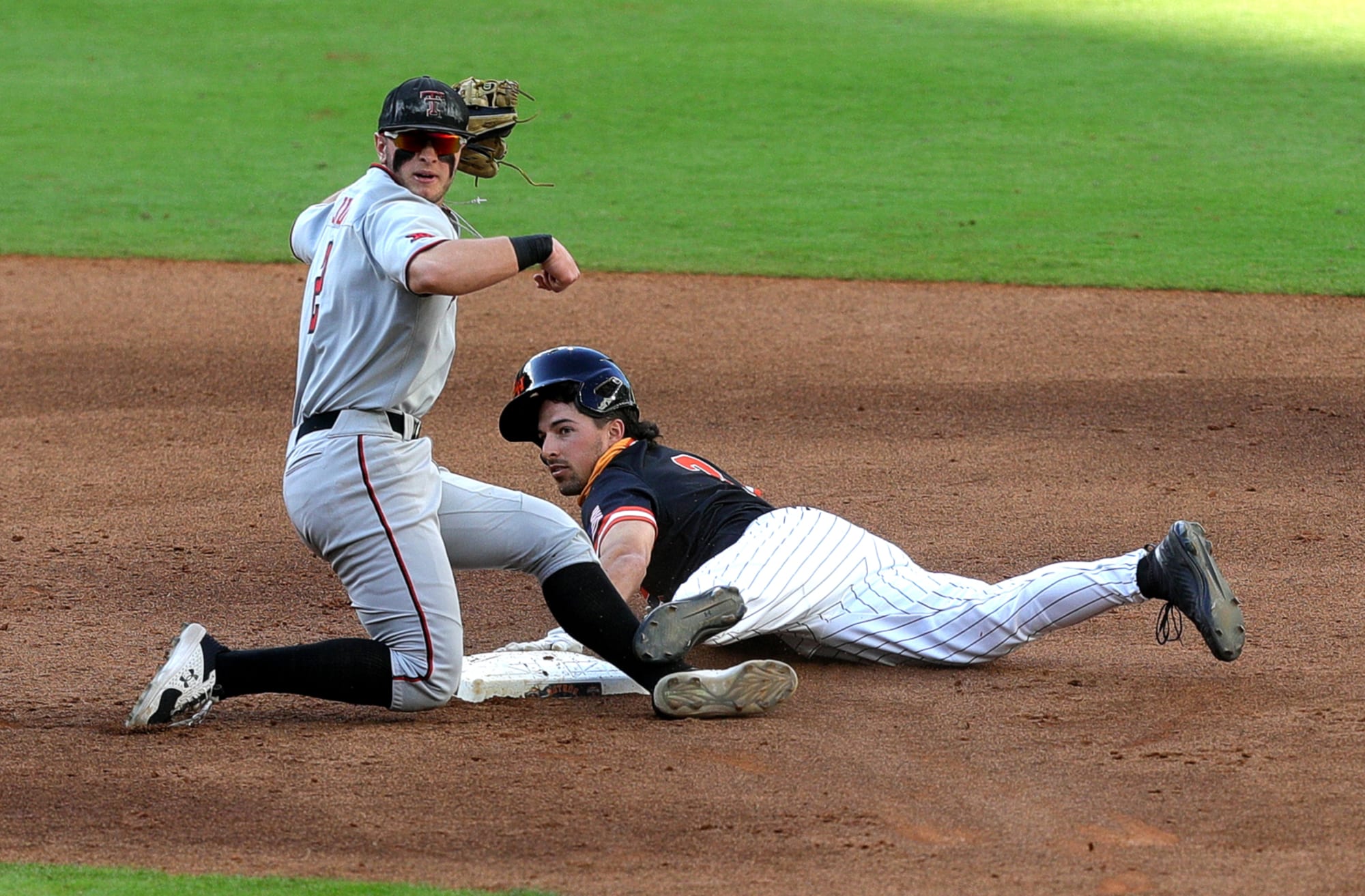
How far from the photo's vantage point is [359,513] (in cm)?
383

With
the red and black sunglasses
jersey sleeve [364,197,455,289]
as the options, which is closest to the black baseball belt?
jersey sleeve [364,197,455,289]

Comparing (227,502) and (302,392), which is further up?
(302,392)

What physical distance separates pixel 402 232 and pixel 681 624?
1151 mm

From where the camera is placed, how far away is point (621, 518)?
443 cm

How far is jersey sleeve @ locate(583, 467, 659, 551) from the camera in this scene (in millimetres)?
4434

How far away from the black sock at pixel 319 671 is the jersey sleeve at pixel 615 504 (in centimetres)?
75

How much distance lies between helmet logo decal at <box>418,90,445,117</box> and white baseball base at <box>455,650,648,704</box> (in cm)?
146

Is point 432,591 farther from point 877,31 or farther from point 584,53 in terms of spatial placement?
point 877,31

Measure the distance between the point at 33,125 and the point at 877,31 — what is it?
8672 mm


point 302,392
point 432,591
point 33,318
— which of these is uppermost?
Result: point 302,392

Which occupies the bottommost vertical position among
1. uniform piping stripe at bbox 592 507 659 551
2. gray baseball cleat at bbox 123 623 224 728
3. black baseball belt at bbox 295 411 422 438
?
gray baseball cleat at bbox 123 623 224 728

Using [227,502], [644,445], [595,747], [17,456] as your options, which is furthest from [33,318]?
[595,747]

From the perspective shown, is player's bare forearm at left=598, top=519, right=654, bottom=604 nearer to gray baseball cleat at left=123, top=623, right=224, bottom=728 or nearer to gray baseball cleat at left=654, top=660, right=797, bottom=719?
gray baseball cleat at left=654, top=660, right=797, bottom=719

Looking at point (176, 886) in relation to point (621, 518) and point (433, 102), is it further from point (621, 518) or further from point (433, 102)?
point (433, 102)
